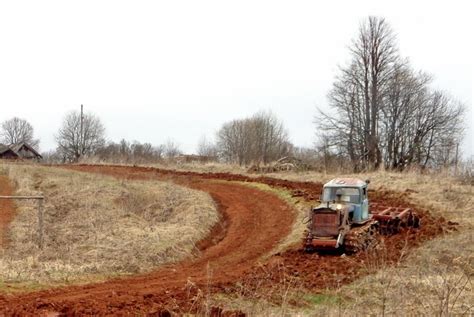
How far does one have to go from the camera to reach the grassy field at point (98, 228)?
12680 mm

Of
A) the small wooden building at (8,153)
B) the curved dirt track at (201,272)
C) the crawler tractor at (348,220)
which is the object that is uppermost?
the small wooden building at (8,153)

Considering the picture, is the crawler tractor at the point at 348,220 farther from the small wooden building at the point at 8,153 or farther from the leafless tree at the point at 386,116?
the small wooden building at the point at 8,153

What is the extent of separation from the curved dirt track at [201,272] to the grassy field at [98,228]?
704 mm

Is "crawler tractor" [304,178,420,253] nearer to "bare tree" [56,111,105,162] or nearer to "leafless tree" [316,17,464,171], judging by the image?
"leafless tree" [316,17,464,171]

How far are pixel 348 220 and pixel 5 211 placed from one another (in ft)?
47.1

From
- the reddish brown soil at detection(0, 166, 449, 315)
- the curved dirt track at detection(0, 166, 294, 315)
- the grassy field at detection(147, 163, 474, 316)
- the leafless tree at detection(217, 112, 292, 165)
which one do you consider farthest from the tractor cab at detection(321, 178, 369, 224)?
the leafless tree at detection(217, 112, 292, 165)

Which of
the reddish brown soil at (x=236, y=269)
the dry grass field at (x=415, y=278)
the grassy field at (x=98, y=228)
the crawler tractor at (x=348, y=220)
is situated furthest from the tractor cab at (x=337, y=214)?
the grassy field at (x=98, y=228)

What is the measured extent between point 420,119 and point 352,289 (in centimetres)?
4245

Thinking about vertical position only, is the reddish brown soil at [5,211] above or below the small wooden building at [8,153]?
below

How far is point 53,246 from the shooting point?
15.8 metres

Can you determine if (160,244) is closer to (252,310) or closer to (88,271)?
(88,271)

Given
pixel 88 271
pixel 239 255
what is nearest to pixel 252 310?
pixel 88 271

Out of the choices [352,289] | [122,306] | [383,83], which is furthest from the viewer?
[383,83]

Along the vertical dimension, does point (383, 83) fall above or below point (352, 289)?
above
